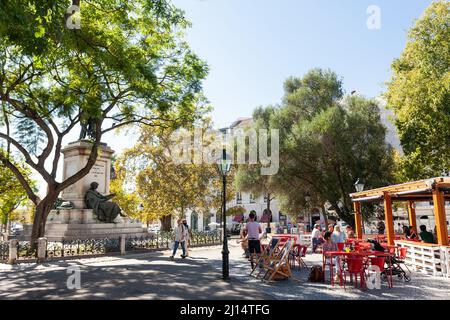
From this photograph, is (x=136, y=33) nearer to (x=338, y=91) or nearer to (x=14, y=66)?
(x=14, y=66)

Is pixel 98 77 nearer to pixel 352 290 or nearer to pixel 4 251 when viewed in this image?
pixel 4 251

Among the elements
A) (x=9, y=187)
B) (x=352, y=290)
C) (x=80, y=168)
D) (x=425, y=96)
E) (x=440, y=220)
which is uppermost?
(x=425, y=96)

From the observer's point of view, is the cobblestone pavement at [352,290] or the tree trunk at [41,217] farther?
the tree trunk at [41,217]

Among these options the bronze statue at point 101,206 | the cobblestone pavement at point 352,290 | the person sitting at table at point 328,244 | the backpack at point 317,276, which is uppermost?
the bronze statue at point 101,206

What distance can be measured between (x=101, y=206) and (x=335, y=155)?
52.1 ft

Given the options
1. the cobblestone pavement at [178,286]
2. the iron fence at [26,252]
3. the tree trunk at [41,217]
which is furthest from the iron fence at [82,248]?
the cobblestone pavement at [178,286]

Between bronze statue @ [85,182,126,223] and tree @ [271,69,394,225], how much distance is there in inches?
468

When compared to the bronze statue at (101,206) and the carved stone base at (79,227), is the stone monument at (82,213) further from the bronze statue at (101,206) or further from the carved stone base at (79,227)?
the bronze statue at (101,206)

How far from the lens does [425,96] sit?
19.7m

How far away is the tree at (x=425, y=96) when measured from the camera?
63.6 feet

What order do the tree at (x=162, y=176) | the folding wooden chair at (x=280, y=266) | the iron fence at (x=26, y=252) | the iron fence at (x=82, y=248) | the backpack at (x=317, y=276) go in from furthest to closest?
the tree at (x=162, y=176) → the iron fence at (x=82, y=248) → the iron fence at (x=26, y=252) → the folding wooden chair at (x=280, y=266) → the backpack at (x=317, y=276)

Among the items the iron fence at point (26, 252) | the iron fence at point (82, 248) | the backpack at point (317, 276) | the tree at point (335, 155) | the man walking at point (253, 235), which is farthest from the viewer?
the tree at point (335, 155)

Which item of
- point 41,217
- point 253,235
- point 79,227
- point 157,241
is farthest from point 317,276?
point 79,227

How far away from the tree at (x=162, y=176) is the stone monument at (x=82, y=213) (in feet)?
28.4
